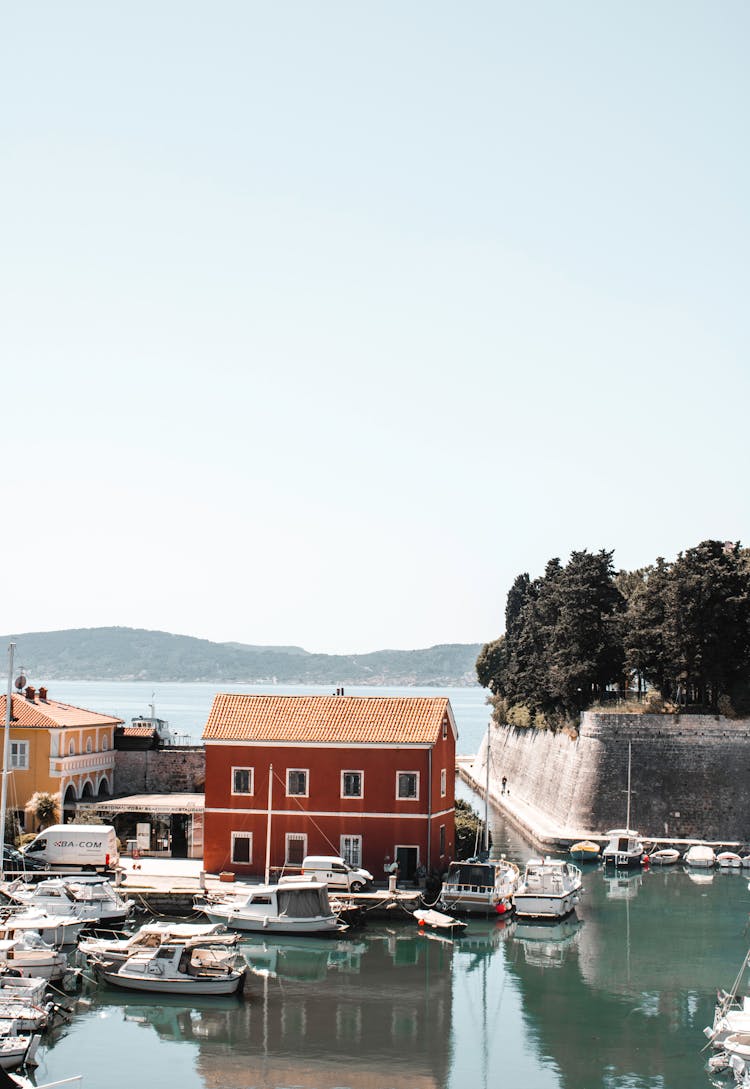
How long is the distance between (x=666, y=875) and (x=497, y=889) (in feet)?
41.7

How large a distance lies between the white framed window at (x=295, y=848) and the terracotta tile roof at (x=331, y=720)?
3467 mm

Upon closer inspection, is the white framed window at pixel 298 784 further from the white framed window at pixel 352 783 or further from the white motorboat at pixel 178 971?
the white motorboat at pixel 178 971

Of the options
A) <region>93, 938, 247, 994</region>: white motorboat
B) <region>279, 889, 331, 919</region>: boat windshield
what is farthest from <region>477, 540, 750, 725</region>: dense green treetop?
<region>93, 938, 247, 994</region>: white motorboat

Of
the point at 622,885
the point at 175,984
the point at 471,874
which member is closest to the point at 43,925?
the point at 175,984

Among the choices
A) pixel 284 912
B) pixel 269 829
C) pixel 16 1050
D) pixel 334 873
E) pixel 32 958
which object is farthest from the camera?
pixel 269 829

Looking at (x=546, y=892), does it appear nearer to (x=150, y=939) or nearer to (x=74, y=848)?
(x=150, y=939)

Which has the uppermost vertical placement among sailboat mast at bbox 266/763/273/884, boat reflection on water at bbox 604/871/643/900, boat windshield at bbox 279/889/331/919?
sailboat mast at bbox 266/763/273/884

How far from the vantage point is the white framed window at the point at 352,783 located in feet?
153

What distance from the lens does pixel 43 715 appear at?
170 feet

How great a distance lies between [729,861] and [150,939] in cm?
2965

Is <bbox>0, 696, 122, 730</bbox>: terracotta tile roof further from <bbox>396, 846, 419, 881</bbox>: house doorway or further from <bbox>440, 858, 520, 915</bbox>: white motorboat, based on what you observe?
<bbox>440, 858, 520, 915</bbox>: white motorboat

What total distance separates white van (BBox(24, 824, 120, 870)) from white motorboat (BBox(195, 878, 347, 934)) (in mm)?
6512

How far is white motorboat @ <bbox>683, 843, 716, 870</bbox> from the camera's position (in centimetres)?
5569

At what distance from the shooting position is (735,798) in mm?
59562
